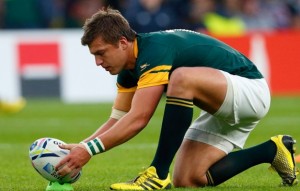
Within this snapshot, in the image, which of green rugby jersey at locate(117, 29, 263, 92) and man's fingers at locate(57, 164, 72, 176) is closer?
man's fingers at locate(57, 164, 72, 176)

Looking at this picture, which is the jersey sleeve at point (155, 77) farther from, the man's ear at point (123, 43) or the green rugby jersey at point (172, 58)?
the man's ear at point (123, 43)

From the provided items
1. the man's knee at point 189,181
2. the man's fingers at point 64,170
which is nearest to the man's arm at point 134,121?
the man's fingers at point 64,170

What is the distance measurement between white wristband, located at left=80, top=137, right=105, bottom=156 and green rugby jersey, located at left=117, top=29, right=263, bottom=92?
1.60ft

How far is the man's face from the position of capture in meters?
6.71

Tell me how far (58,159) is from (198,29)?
12.7 metres

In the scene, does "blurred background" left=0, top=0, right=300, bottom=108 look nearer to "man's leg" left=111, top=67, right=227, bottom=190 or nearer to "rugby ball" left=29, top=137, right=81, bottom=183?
"rugby ball" left=29, top=137, right=81, bottom=183

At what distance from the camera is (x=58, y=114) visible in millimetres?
15516

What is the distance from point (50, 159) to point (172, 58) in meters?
1.14

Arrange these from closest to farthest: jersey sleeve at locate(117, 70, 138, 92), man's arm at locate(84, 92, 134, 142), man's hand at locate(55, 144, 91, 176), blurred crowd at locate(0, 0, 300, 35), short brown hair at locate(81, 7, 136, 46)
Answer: man's hand at locate(55, 144, 91, 176)
short brown hair at locate(81, 7, 136, 46)
jersey sleeve at locate(117, 70, 138, 92)
man's arm at locate(84, 92, 134, 142)
blurred crowd at locate(0, 0, 300, 35)

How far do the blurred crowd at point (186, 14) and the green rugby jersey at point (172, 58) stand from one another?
11.6 meters

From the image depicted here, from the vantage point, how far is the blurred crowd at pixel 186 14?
19.5 metres

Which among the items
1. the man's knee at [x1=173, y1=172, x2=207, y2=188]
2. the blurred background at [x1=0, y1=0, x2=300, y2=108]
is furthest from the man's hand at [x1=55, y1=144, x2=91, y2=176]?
the blurred background at [x1=0, y1=0, x2=300, y2=108]

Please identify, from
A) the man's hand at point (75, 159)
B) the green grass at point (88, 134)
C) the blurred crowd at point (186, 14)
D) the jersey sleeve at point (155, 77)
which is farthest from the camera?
the blurred crowd at point (186, 14)

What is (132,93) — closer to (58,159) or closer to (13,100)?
(58,159)
